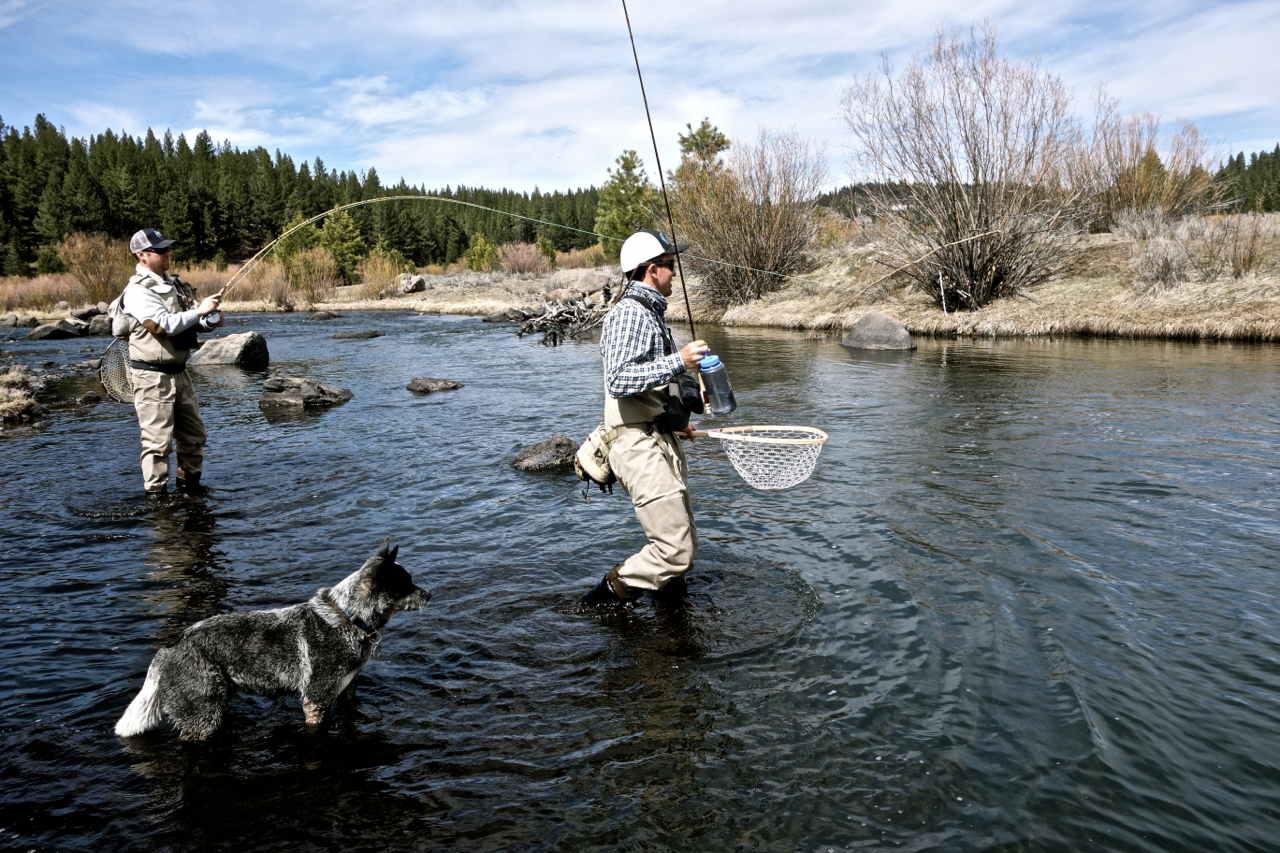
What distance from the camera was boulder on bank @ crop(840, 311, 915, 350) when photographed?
76.0 ft

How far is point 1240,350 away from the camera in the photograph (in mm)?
19234

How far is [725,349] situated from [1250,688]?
2049 centimetres

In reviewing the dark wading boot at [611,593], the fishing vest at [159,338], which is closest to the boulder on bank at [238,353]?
the fishing vest at [159,338]

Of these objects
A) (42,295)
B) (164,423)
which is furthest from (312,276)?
(164,423)

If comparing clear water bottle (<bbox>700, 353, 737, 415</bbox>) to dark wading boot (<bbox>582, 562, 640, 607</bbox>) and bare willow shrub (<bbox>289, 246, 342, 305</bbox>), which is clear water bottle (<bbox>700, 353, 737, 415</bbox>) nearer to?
dark wading boot (<bbox>582, 562, 640, 607</bbox>)

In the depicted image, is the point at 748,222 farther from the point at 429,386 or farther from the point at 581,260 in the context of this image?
the point at 581,260

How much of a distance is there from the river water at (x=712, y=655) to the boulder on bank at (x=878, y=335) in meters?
11.6

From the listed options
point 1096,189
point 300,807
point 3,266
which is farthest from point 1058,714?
point 3,266

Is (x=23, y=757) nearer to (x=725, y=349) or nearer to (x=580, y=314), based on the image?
(x=725, y=349)

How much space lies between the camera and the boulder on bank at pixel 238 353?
78.5 ft

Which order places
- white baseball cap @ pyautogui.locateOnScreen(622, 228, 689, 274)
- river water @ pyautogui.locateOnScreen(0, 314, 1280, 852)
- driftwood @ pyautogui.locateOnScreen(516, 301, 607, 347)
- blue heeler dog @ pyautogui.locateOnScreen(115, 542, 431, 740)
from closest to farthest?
river water @ pyautogui.locateOnScreen(0, 314, 1280, 852) → blue heeler dog @ pyautogui.locateOnScreen(115, 542, 431, 740) → white baseball cap @ pyautogui.locateOnScreen(622, 228, 689, 274) → driftwood @ pyautogui.locateOnScreen(516, 301, 607, 347)

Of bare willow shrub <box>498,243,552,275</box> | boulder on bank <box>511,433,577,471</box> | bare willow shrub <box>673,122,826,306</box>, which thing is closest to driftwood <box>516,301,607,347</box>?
bare willow shrub <box>673,122,826,306</box>

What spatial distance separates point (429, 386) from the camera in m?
18.1

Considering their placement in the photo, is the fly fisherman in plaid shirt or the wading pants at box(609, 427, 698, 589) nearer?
the fly fisherman in plaid shirt
